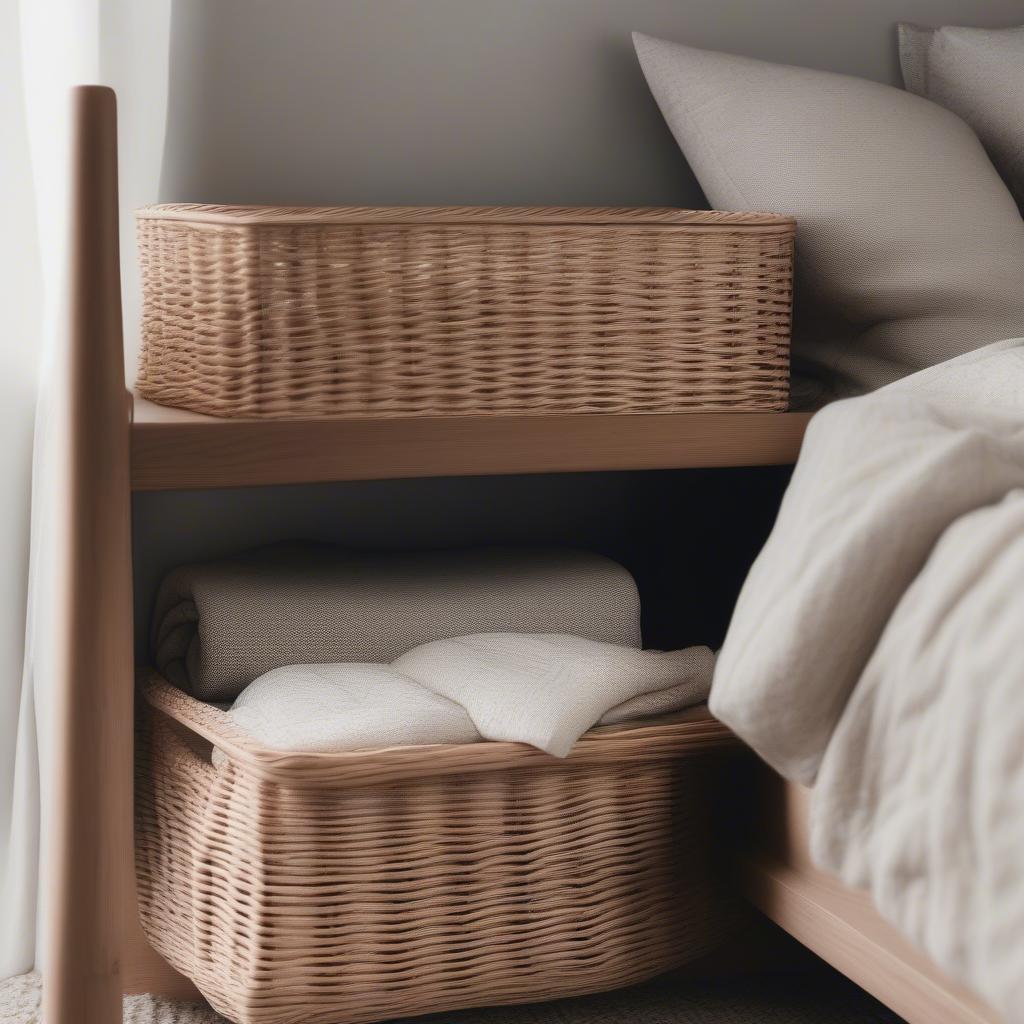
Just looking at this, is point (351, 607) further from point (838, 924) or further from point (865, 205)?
point (865, 205)

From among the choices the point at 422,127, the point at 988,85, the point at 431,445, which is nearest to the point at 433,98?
the point at 422,127

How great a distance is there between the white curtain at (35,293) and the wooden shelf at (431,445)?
0.42 feet

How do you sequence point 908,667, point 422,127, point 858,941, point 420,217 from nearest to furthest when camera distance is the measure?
point 908,667 < point 858,941 < point 420,217 < point 422,127

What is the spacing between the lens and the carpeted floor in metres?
1.13

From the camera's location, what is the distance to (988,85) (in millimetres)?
1470

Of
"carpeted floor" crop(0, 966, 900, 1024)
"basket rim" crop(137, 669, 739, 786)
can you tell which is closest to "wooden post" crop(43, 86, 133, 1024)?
"basket rim" crop(137, 669, 739, 786)

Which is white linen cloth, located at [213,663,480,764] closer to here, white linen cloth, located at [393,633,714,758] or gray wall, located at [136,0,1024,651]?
white linen cloth, located at [393,633,714,758]

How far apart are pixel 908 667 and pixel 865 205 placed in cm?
64

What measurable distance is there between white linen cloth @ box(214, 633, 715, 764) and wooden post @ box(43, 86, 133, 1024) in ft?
0.37

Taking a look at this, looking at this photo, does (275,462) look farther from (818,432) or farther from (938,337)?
(938,337)

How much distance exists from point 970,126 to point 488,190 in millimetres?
550

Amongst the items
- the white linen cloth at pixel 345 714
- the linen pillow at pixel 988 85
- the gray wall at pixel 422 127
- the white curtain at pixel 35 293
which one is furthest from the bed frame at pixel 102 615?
the linen pillow at pixel 988 85

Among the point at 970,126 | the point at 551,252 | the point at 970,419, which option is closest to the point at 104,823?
the point at 551,252

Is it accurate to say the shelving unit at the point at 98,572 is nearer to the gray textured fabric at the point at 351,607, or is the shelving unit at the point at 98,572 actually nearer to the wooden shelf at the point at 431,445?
the wooden shelf at the point at 431,445
